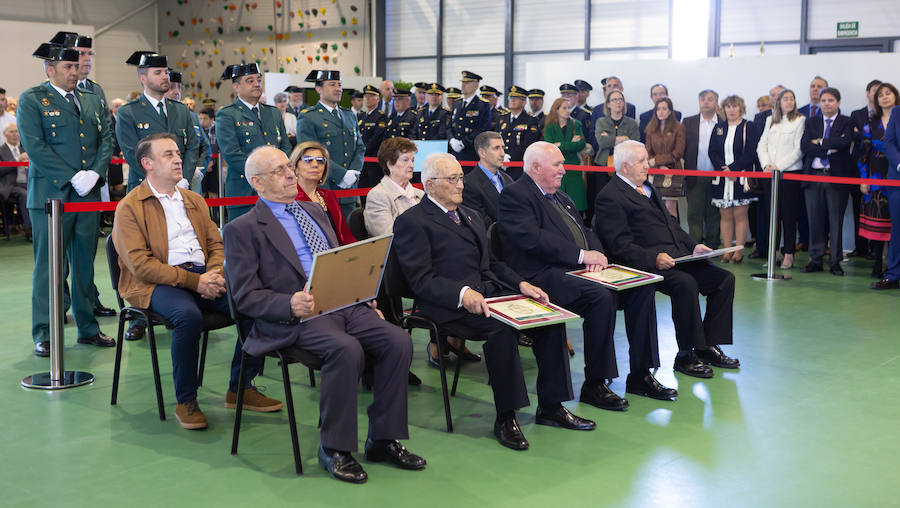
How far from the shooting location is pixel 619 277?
4.48 metres

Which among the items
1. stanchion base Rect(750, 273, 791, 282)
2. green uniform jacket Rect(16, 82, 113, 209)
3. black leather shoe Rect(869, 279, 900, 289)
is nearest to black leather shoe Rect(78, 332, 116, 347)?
green uniform jacket Rect(16, 82, 113, 209)

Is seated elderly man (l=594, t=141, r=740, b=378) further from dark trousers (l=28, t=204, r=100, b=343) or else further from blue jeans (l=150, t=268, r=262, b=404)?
dark trousers (l=28, t=204, r=100, b=343)

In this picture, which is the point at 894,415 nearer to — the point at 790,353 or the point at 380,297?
the point at 790,353

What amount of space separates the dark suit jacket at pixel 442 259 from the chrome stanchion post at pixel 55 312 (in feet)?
5.69

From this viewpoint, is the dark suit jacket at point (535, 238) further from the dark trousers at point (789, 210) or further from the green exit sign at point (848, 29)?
the green exit sign at point (848, 29)

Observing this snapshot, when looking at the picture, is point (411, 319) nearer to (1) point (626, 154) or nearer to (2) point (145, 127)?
(1) point (626, 154)

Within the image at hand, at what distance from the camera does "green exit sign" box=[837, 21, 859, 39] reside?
11.9 metres

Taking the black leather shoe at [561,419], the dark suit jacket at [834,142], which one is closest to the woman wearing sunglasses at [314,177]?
the black leather shoe at [561,419]

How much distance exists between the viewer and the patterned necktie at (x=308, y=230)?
3781 millimetres

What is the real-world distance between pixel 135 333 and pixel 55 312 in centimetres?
108

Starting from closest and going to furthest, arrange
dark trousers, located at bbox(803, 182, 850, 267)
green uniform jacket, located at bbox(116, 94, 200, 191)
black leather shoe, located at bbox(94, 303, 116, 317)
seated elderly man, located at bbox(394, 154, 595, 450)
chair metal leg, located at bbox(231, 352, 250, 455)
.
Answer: chair metal leg, located at bbox(231, 352, 250, 455)
seated elderly man, located at bbox(394, 154, 595, 450)
green uniform jacket, located at bbox(116, 94, 200, 191)
black leather shoe, located at bbox(94, 303, 116, 317)
dark trousers, located at bbox(803, 182, 850, 267)

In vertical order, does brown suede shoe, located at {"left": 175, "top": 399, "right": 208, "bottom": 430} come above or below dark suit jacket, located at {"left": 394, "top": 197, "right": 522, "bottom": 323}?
below

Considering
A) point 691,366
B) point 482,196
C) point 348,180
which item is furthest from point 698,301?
point 348,180

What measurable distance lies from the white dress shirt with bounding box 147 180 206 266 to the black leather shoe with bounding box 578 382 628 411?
6.52ft
